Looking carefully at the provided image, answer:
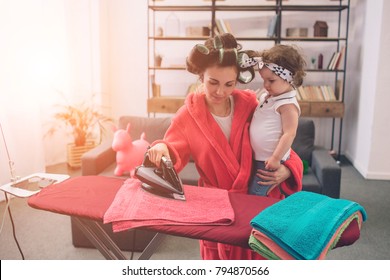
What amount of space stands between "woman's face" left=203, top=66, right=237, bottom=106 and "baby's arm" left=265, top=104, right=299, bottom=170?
0.17m

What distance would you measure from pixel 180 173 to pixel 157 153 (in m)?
1.19

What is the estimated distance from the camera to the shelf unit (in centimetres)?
357

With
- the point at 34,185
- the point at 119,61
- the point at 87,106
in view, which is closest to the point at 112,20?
the point at 119,61

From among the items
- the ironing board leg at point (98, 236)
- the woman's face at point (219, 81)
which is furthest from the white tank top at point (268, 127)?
the ironing board leg at point (98, 236)

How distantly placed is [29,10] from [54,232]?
1577 mm

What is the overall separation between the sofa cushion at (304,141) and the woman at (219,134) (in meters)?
1.32

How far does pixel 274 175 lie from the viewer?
1077 mm

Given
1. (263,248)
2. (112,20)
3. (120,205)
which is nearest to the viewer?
(263,248)

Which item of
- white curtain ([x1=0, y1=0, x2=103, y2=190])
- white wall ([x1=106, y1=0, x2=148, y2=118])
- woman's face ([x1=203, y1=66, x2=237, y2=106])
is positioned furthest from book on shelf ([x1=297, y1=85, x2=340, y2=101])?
woman's face ([x1=203, y1=66, x2=237, y2=106])

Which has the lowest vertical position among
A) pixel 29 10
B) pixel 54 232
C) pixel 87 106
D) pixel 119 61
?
pixel 54 232

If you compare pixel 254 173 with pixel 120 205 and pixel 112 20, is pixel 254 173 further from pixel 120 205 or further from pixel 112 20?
pixel 112 20

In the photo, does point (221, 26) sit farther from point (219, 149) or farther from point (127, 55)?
point (219, 149)

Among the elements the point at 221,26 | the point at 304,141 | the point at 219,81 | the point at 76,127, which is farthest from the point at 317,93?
the point at 219,81

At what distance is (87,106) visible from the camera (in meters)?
3.84
